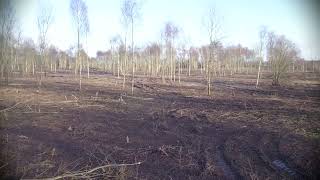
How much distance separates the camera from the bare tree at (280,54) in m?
37.6

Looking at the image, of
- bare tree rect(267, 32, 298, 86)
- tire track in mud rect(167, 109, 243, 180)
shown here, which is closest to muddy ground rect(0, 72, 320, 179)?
tire track in mud rect(167, 109, 243, 180)

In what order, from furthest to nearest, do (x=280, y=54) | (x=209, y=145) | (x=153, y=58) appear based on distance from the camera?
(x=153, y=58) → (x=280, y=54) → (x=209, y=145)

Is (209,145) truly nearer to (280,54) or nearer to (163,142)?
(163,142)

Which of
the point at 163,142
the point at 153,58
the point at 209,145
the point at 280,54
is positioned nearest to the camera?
the point at 209,145

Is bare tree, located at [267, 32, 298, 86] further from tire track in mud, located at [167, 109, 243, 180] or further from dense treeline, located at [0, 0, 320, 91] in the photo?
tire track in mud, located at [167, 109, 243, 180]

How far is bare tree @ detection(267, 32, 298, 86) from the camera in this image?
3756 cm

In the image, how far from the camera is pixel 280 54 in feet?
124

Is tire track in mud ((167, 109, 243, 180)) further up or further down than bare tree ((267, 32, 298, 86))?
further down

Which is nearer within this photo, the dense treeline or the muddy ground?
the muddy ground

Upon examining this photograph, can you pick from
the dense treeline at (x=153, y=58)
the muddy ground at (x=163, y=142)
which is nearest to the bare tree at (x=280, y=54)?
the dense treeline at (x=153, y=58)

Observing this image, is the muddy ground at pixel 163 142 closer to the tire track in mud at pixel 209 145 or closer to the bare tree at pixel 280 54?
the tire track in mud at pixel 209 145

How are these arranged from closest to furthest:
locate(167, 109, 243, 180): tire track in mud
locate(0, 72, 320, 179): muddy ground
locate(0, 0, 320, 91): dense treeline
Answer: locate(0, 72, 320, 179): muddy ground < locate(167, 109, 243, 180): tire track in mud < locate(0, 0, 320, 91): dense treeline

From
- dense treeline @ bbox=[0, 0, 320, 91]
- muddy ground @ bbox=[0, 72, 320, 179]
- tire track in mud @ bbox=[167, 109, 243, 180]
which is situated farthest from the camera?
dense treeline @ bbox=[0, 0, 320, 91]

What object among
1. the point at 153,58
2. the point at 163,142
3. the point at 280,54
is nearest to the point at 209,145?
the point at 163,142
